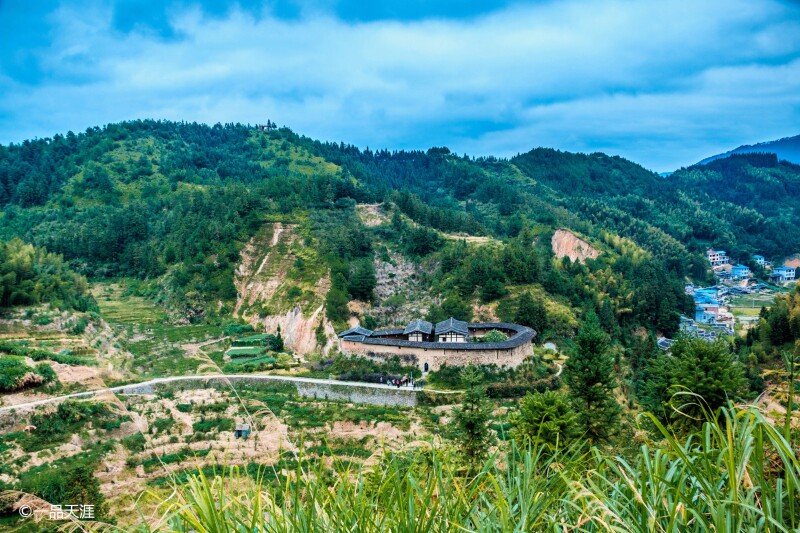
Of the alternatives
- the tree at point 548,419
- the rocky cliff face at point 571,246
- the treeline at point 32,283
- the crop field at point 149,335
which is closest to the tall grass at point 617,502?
the tree at point 548,419

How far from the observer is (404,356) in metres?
29.6

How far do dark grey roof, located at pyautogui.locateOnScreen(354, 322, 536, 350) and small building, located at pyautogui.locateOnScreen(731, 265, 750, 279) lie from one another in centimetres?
6699

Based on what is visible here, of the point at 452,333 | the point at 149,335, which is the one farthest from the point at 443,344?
the point at 149,335

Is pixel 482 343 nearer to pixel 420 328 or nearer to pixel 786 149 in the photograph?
pixel 420 328

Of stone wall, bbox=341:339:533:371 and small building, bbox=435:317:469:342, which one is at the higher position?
small building, bbox=435:317:469:342

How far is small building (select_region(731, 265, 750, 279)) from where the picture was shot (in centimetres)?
8094

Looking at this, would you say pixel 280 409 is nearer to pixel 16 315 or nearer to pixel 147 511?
pixel 147 511

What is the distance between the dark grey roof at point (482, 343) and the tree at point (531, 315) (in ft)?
6.32

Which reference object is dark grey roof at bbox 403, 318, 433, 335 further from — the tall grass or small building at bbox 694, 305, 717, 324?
small building at bbox 694, 305, 717, 324

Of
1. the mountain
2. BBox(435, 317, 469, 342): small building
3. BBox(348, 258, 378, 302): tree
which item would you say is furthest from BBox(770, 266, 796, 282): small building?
the mountain

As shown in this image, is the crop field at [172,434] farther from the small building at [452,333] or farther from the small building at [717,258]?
the small building at [717,258]

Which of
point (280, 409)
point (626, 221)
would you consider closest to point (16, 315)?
point (280, 409)

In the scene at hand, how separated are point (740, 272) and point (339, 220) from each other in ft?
221

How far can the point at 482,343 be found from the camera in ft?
93.1
